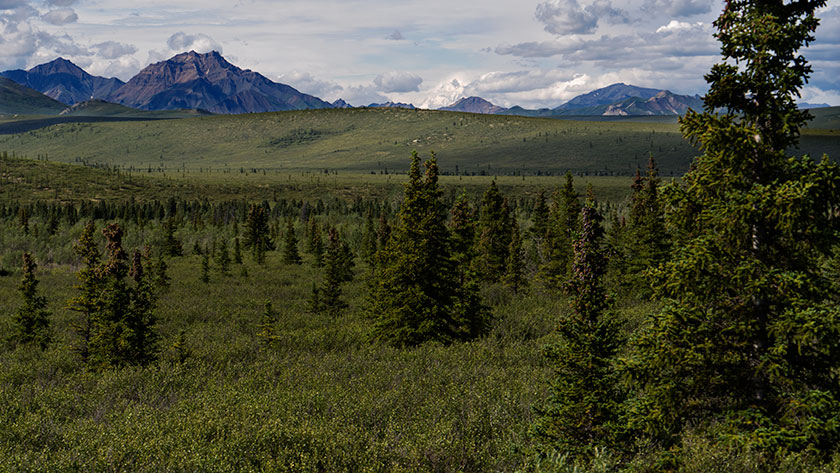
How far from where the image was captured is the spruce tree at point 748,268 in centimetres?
589

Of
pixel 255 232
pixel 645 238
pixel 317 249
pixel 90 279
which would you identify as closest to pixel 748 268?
pixel 90 279

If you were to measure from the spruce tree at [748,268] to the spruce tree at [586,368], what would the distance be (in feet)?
2.99

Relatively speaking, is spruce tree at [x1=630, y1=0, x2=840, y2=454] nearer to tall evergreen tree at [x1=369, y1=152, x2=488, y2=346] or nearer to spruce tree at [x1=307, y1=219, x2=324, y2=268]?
tall evergreen tree at [x1=369, y1=152, x2=488, y2=346]

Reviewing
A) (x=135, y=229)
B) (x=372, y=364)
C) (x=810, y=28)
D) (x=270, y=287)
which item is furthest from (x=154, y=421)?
(x=135, y=229)

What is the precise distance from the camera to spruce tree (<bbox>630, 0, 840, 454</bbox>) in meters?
5.89

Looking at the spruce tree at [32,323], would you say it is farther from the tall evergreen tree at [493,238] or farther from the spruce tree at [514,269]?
the spruce tree at [514,269]

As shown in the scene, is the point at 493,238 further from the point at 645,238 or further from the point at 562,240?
the point at 645,238

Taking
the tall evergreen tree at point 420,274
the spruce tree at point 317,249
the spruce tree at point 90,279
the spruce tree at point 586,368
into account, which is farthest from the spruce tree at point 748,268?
the spruce tree at point 317,249

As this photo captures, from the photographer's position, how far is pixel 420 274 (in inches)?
731

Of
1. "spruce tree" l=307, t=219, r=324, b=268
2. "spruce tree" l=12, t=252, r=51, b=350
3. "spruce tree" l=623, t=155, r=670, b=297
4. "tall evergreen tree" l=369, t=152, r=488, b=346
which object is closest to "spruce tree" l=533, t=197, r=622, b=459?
"tall evergreen tree" l=369, t=152, r=488, b=346

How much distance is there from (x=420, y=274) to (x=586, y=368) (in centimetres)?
1135

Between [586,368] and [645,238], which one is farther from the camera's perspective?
[645,238]

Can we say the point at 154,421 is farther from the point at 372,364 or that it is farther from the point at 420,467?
the point at 372,364

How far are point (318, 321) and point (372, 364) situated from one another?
1445cm
